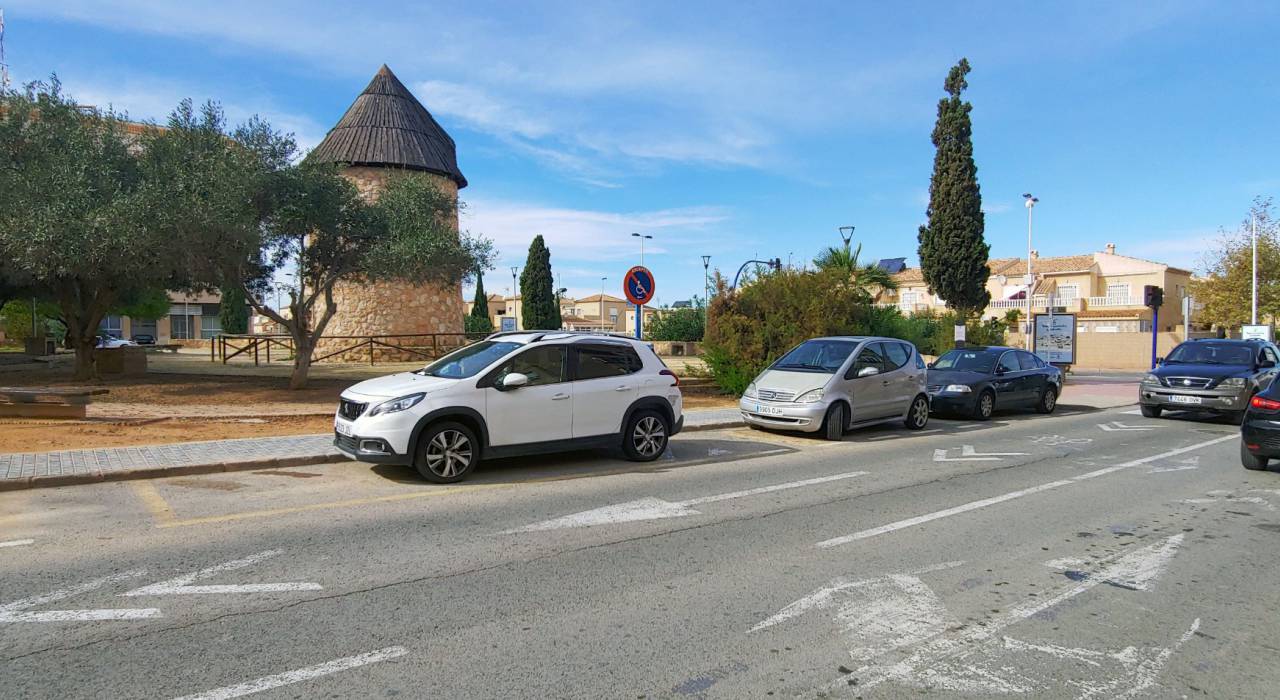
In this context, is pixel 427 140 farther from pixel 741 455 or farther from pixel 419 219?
pixel 741 455

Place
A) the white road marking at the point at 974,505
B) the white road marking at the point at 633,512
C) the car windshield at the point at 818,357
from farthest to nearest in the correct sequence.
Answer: the car windshield at the point at 818,357, the white road marking at the point at 633,512, the white road marking at the point at 974,505

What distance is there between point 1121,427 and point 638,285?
9.44 meters

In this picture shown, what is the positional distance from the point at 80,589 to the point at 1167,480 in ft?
34.7

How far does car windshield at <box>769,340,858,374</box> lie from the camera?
1258cm

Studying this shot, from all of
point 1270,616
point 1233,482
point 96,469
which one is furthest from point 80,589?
point 1233,482

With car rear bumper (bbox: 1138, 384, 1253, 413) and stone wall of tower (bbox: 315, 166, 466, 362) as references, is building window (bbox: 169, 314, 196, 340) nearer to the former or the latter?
stone wall of tower (bbox: 315, 166, 466, 362)

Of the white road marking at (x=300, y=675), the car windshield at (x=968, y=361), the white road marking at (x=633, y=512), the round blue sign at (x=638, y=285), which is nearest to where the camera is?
the white road marking at (x=300, y=675)

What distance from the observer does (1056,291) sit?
59.4 meters

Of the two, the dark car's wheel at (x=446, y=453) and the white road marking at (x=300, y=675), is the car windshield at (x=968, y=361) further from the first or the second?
the white road marking at (x=300, y=675)

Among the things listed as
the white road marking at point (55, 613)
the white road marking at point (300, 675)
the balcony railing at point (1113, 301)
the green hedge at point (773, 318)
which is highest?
the balcony railing at point (1113, 301)

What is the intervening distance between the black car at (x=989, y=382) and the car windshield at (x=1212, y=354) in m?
2.37

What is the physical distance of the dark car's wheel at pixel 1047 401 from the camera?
17031 millimetres

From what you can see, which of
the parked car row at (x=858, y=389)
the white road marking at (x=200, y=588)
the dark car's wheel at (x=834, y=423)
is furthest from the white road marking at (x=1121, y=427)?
the white road marking at (x=200, y=588)

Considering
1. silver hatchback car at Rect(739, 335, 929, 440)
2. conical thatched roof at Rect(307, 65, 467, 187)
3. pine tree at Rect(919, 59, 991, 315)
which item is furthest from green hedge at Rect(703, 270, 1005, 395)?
pine tree at Rect(919, 59, 991, 315)
